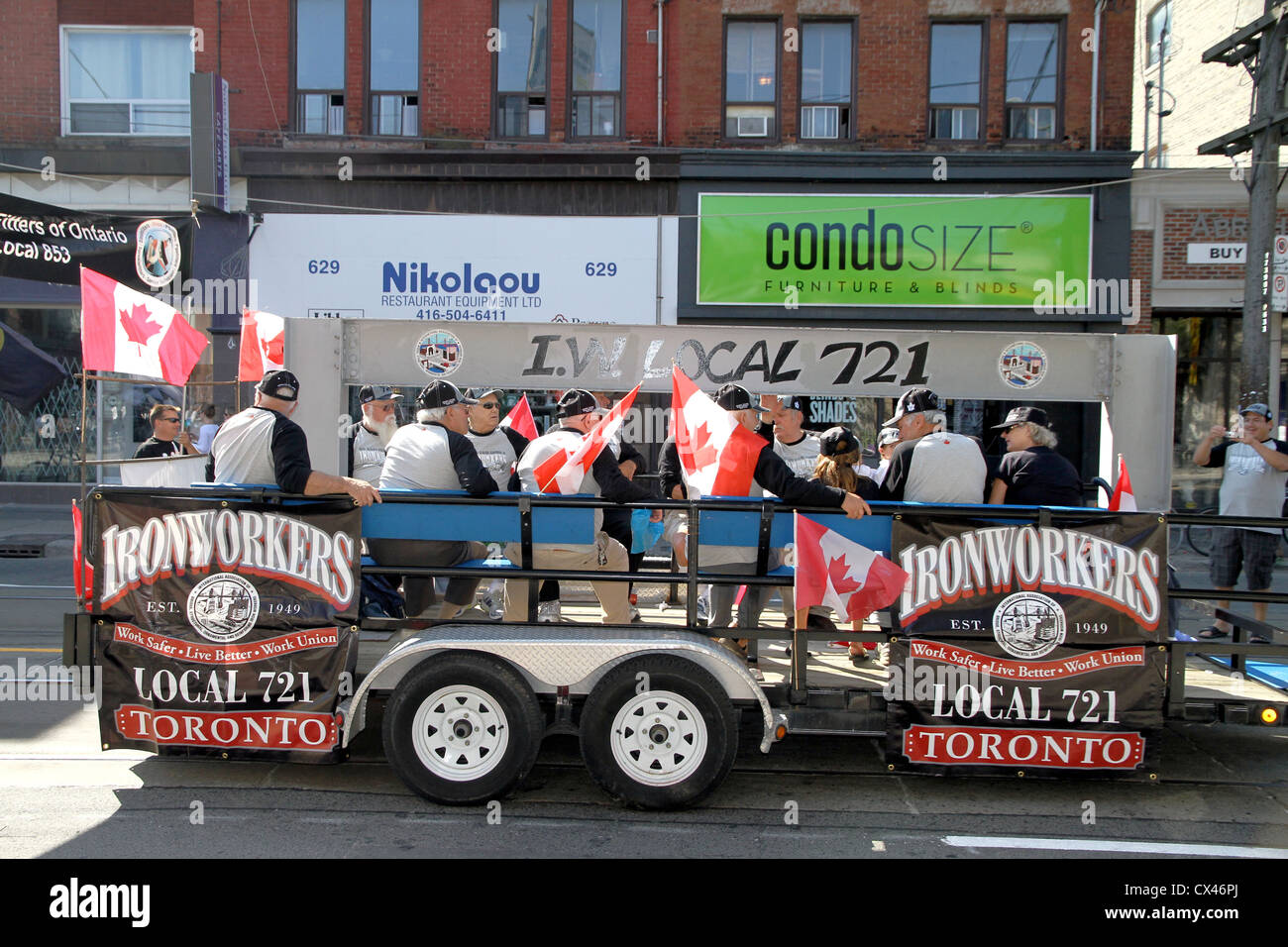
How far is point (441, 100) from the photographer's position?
51.3ft

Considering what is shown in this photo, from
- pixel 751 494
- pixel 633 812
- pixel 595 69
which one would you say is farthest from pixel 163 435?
pixel 595 69

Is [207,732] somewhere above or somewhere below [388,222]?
below

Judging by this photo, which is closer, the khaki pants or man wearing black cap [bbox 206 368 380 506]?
man wearing black cap [bbox 206 368 380 506]

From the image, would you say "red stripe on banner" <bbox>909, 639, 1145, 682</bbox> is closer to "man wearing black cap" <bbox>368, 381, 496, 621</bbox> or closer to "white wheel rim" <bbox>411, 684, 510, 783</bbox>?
"white wheel rim" <bbox>411, 684, 510, 783</bbox>

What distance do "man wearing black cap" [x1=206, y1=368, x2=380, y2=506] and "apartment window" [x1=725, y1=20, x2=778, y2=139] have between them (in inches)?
461

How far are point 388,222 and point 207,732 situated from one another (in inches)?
464

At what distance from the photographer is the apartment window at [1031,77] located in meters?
15.5

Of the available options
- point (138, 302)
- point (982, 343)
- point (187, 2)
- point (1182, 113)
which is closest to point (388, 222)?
point (187, 2)

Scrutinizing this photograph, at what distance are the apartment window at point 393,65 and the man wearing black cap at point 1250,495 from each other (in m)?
12.5

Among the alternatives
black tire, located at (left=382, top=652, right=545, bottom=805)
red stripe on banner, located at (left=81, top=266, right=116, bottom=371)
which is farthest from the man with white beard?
black tire, located at (left=382, top=652, right=545, bottom=805)

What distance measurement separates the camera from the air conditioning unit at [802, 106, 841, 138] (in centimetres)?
1553

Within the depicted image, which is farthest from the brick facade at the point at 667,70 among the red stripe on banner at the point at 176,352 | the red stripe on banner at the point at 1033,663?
the red stripe on banner at the point at 1033,663
